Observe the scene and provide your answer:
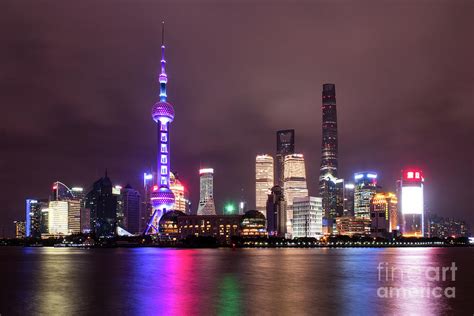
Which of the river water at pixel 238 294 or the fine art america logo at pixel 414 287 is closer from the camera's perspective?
the river water at pixel 238 294

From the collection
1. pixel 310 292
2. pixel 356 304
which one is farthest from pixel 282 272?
pixel 356 304

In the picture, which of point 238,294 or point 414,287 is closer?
point 238,294

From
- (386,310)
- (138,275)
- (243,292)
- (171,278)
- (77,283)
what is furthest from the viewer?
(138,275)

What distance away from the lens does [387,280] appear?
90250 mm

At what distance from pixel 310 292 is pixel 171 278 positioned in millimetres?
30110

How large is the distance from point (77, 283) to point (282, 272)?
3854 centimetres

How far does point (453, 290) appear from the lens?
2901 inches

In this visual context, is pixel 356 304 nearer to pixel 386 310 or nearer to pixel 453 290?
pixel 386 310

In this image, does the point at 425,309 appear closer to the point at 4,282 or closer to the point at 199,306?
the point at 199,306

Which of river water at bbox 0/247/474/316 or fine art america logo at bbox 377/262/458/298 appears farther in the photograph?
fine art america logo at bbox 377/262/458/298

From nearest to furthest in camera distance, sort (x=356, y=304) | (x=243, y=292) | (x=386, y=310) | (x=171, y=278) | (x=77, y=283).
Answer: (x=386, y=310) → (x=356, y=304) → (x=243, y=292) → (x=77, y=283) → (x=171, y=278)

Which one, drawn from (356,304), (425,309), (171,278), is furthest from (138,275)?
(425,309)

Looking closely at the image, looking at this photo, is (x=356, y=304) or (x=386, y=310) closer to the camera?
(x=386, y=310)

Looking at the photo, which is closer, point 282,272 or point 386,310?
point 386,310
